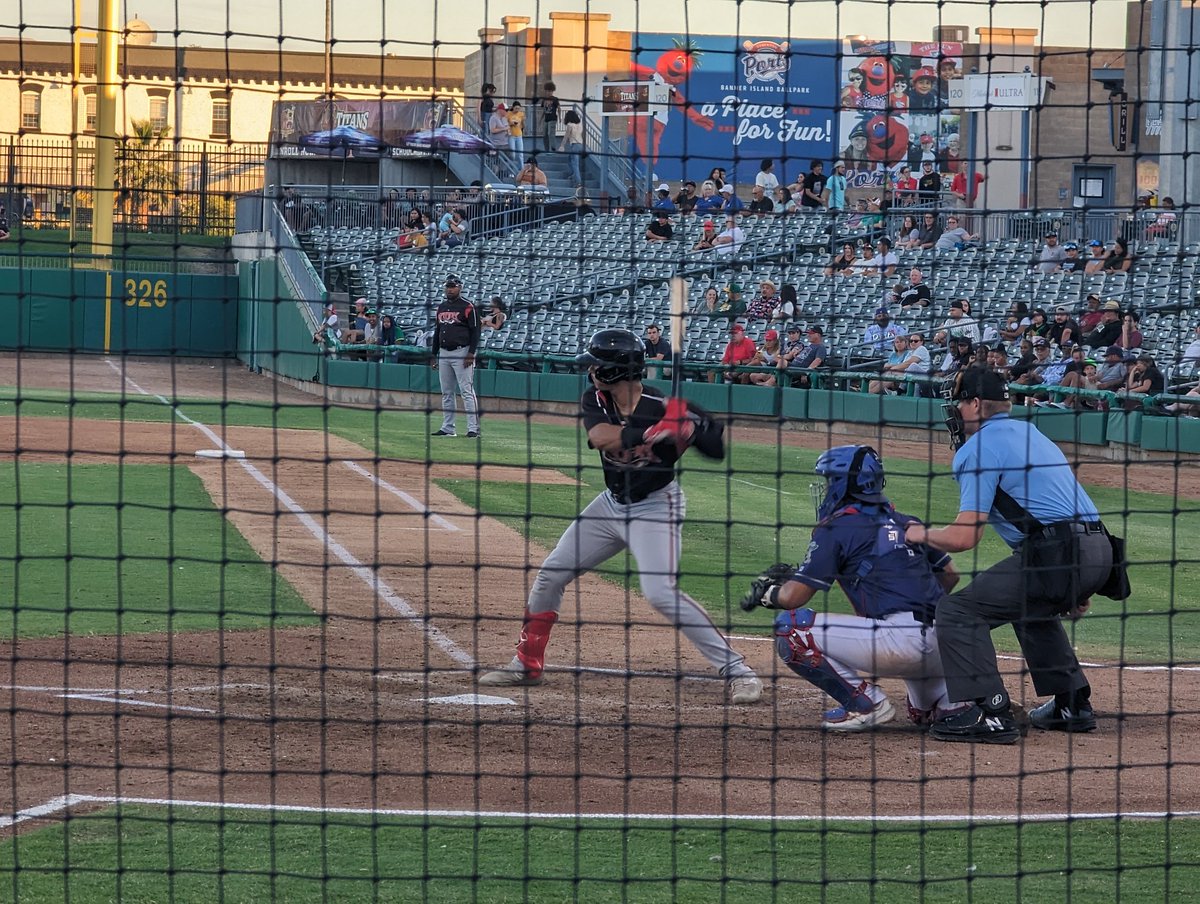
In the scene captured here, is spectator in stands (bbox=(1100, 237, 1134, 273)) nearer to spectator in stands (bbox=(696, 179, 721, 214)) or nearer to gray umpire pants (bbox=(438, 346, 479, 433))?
spectator in stands (bbox=(696, 179, 721, 214))

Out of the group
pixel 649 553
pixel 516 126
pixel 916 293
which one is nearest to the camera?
pixel 649 553

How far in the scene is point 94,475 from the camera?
1509 cm

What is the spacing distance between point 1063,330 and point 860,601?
11.9 meters

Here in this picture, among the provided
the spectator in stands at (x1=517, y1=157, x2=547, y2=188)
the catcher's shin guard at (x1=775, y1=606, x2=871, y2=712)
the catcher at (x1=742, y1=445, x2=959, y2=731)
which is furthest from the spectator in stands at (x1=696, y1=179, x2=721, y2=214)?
the catcher's shin guard at (x1=775, y1=606, x2=871, y2=712)

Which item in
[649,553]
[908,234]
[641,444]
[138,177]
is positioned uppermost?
[138,177]

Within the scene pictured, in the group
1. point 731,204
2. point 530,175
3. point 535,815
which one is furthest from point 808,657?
point 530,175

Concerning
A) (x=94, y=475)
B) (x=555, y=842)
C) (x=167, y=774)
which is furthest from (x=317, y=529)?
(x=555, y=842)

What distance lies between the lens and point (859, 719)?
7.09m

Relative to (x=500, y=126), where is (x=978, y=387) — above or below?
below

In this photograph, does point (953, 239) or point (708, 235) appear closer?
point (708, 235)

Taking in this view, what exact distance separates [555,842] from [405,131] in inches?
1248

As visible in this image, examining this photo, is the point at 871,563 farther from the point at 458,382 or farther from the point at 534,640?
the point at 458,382

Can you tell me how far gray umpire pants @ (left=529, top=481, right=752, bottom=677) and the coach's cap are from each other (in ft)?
4.68

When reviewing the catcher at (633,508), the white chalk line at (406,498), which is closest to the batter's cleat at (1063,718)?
the catcher at (633,508)
